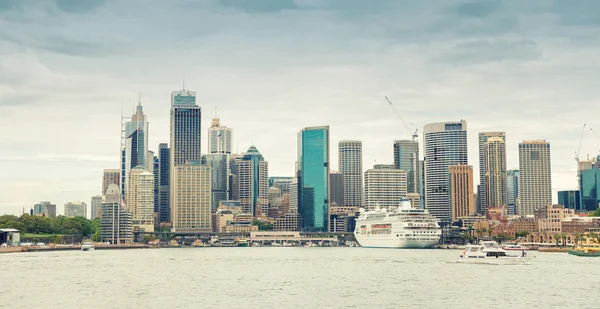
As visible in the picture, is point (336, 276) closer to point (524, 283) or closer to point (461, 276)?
point (461, 276)

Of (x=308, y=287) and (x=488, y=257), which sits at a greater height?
(x=488, y=257)

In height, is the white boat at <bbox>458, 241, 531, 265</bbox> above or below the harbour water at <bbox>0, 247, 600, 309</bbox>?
above

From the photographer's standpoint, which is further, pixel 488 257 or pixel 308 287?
pixel 488 257

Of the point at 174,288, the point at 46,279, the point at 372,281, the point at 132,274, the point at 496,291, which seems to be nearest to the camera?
the point at 496,291

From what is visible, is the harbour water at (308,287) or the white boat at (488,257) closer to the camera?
the harbour water at (308,287)

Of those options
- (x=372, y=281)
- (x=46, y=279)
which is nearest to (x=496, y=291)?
(x=372, y=281)

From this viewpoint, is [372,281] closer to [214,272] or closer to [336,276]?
[336,276]

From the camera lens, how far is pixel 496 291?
91812 millimetres

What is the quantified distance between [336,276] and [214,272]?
72.4 feet

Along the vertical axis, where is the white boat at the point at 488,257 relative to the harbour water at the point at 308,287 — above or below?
above

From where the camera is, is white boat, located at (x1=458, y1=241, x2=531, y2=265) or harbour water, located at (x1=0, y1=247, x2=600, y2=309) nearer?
harbour water, located at (x1=0, y1=247, x2=600, y2=309)

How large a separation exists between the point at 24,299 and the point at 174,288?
18493 millimetres

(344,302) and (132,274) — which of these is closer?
(344,302)

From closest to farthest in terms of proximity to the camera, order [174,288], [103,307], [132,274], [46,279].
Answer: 1. [103,307]
2. [174,288]
3. [46,279]
4. [132,274]
